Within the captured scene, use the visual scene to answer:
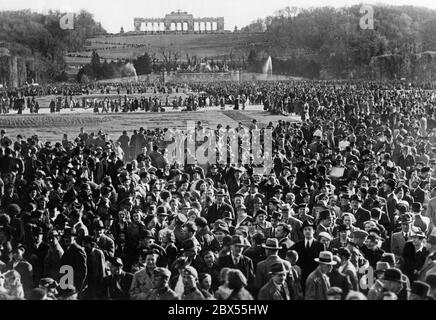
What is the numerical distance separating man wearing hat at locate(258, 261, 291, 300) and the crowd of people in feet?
0.04

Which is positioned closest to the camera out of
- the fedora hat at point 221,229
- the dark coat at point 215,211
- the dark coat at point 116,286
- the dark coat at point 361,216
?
the dark coat at point 116,286

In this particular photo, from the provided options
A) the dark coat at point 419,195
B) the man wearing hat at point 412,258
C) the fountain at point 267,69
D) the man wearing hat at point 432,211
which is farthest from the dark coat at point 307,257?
the fountain at point 267,69

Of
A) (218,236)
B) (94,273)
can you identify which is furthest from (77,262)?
(218,236)

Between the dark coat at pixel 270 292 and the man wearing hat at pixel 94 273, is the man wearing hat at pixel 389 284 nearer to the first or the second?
the dark coat at pixel 270 292

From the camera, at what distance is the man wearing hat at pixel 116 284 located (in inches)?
312

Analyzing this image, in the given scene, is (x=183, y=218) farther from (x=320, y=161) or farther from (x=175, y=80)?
(x=175, y=80)

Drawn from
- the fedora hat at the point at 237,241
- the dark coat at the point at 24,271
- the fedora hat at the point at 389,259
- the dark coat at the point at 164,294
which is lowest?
the dark coat at the point at 24,271

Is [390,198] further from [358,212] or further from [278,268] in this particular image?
[278,268]

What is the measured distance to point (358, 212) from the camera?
9891 millimetres

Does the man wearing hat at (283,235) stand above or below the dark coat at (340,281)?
above

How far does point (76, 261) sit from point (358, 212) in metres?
4.57

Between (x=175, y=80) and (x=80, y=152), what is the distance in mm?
58722

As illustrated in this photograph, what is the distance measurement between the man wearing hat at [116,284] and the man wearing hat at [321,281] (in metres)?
2.42

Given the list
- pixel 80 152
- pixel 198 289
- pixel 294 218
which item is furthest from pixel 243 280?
pixel 80 152
